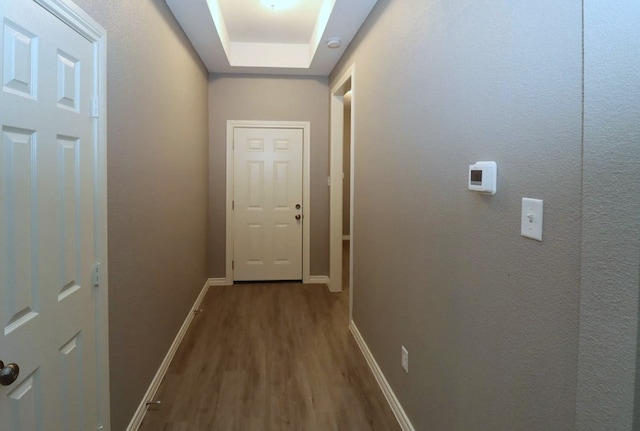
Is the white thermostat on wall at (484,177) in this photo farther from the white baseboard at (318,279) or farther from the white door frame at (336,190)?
the white baseboard at (318,279)

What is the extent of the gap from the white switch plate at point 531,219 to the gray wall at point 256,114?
3.76m

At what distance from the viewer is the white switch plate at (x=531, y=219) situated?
104 cm

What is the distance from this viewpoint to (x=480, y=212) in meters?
1.34

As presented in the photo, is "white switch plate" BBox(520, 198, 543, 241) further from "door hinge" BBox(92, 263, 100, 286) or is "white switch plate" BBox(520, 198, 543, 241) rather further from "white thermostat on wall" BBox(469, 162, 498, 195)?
"door hinge" BBox(92, 263, 100, 286)

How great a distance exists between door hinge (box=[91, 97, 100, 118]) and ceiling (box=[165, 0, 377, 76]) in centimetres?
151

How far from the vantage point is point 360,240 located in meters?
3.11

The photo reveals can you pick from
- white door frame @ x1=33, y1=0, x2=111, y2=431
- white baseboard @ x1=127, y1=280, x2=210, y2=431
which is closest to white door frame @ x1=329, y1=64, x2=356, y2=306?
white baseboard @ x1=127, y1=280, x2=210, y2=431

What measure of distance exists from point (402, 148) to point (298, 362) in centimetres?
173

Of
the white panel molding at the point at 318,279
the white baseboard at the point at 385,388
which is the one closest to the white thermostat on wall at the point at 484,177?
the white baseboard at the point at 385,388

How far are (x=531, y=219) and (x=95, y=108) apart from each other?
1627 millimetres

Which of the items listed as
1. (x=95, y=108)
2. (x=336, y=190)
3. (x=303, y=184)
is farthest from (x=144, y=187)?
(x=303, y=184)

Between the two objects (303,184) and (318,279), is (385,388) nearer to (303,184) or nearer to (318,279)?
(318,279)

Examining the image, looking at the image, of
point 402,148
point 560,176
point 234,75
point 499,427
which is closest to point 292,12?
point 234,75

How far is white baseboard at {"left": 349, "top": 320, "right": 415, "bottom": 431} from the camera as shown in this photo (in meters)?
2.06
